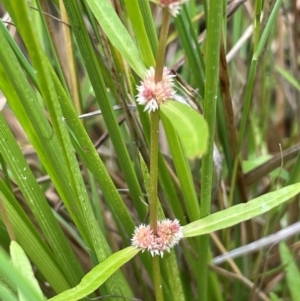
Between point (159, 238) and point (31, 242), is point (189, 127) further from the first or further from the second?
point (31, 242)

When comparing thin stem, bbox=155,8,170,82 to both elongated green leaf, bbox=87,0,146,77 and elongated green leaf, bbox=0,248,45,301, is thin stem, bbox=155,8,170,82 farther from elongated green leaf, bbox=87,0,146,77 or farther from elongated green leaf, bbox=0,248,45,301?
elongated green leaf, bbox=0,248,45,301

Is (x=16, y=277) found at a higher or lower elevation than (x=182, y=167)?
lower

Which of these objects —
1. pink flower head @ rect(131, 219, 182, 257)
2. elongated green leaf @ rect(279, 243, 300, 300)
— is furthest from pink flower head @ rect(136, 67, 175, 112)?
elongated green leaf @ rect(279, 243, 300, 300)

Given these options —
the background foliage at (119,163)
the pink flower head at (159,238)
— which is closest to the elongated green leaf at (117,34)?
the background foliage at (119,163)

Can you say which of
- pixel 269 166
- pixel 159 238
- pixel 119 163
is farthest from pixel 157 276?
pixel 269 166

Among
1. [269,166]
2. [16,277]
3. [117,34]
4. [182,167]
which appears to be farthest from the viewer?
[269,166]

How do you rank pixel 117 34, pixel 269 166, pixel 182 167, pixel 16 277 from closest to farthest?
pixel 16 277
pixel 117 34
pixel 182 167
pixel 269 166
